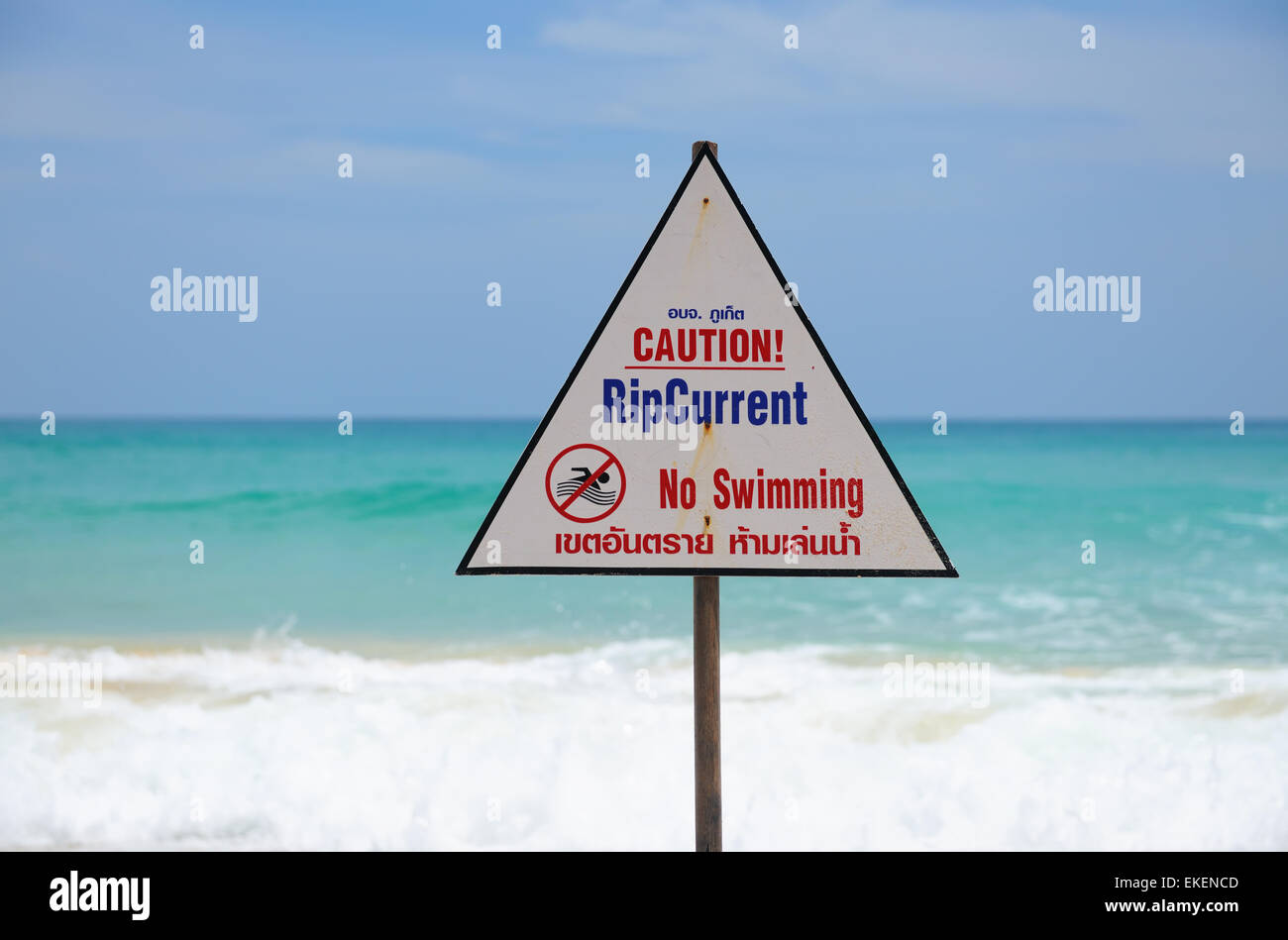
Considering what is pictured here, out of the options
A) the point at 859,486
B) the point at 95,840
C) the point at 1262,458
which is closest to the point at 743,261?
the point at 859,486

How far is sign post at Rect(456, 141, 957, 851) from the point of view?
3225 mm

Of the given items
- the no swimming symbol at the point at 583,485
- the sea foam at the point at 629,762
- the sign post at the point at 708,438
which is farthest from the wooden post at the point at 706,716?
the sea foam at the point at 629,762

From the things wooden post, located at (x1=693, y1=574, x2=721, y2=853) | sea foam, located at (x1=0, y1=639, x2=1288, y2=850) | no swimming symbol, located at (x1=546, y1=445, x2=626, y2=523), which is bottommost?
sea foam, located at (x1=0, y1=639, x2=1288, y2=850)

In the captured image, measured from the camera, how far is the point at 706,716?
A: 3.43m

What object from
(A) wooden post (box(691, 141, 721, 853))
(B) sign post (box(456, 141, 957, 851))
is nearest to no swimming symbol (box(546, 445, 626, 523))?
(B) sign post (box(456, 141, 957, 851))

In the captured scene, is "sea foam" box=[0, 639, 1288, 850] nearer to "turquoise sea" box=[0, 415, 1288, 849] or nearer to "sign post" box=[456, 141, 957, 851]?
"turquoise sea" box=[0, 415, 1288, 849]

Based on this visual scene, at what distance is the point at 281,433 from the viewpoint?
4656 centimetres

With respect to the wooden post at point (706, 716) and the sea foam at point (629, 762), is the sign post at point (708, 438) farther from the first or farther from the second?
the sea foam at point (629, 762)

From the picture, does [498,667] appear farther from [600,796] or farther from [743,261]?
[743,261]

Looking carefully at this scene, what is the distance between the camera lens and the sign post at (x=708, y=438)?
3225 millimetres

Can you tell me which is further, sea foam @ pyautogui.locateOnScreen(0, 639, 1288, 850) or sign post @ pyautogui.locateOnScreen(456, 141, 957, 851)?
sea foam @ pyautogui.locateOnScreen(0, 639, 1288, 850)

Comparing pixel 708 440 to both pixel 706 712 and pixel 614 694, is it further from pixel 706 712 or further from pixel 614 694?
pixel 614 694

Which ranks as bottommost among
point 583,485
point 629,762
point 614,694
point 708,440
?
point 629,762

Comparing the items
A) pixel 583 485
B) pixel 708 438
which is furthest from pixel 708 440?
pixel 583 485
